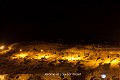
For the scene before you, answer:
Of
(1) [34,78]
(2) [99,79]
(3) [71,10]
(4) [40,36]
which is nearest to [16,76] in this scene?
(1) [34,78]

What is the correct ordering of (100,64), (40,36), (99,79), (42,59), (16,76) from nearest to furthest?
1. (99,79)
2. (16,76)
3. (100,64)
4. (42,59)
5. (40,36)

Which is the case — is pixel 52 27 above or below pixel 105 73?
above

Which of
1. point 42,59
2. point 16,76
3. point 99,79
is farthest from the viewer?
point 42,59

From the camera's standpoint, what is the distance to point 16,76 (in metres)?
15.3

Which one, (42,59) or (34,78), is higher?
(42,59)

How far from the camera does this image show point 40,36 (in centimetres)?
3294

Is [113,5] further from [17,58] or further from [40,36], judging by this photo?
[17,58]

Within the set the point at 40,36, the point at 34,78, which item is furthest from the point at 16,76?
the point at 40,36

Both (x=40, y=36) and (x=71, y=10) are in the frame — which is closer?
(x=40, y=36)

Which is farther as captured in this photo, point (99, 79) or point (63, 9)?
point (63, 9)

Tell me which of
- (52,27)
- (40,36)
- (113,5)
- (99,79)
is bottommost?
(99,79)

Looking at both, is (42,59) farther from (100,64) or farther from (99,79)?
(99,79)

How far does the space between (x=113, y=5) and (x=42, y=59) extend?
22.5 meters

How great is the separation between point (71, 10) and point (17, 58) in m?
21.8
